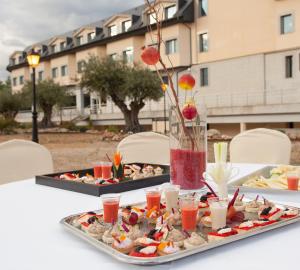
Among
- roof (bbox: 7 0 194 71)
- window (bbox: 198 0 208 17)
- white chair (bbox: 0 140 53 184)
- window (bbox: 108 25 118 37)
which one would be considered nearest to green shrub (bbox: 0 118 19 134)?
roof (bbox: 7 0 194 71)

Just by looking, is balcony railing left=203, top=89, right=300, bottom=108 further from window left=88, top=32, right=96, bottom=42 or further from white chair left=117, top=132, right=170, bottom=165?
window left=88, top=32, right=96, bottom=42

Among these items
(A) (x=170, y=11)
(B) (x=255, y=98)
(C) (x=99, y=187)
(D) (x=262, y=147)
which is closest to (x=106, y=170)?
(C) (x=99, y=187)

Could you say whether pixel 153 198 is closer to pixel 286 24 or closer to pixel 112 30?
pixel 286 24

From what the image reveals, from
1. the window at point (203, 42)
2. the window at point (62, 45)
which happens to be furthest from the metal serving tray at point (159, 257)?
the window at point (62, 45)

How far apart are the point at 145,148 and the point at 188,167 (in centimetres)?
184

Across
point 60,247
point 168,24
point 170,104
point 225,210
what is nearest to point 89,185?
point 170,104

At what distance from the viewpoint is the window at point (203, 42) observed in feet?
66.5

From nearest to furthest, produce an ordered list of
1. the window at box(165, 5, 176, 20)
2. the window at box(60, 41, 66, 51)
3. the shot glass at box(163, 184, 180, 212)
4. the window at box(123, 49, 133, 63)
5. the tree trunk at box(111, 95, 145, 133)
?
the shot glass at box(163, 184, 180, 212) → the tree trunk at box(111, 95, 145, 133) → the window at box(165, 5, 176, 20) → the window at box(123, 49, 133, 63) → the window at box(60, 41, 66, 51)

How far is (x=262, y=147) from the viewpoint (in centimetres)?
359

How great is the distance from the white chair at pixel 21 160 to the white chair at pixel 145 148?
0.72 meters

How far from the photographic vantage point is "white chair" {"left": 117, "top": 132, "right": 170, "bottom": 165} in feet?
11.9

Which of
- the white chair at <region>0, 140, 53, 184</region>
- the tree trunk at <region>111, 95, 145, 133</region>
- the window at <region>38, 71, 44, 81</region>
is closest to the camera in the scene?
the white chair at <region>0, 140, 53, 184</region>

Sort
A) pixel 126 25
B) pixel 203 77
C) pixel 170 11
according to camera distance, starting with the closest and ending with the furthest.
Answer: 1. pixel 203 77
2. pixel 170 11
3. pixel 126 25

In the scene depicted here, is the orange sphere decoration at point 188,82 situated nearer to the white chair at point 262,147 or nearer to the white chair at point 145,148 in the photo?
Result: the white chair at point 145,148
